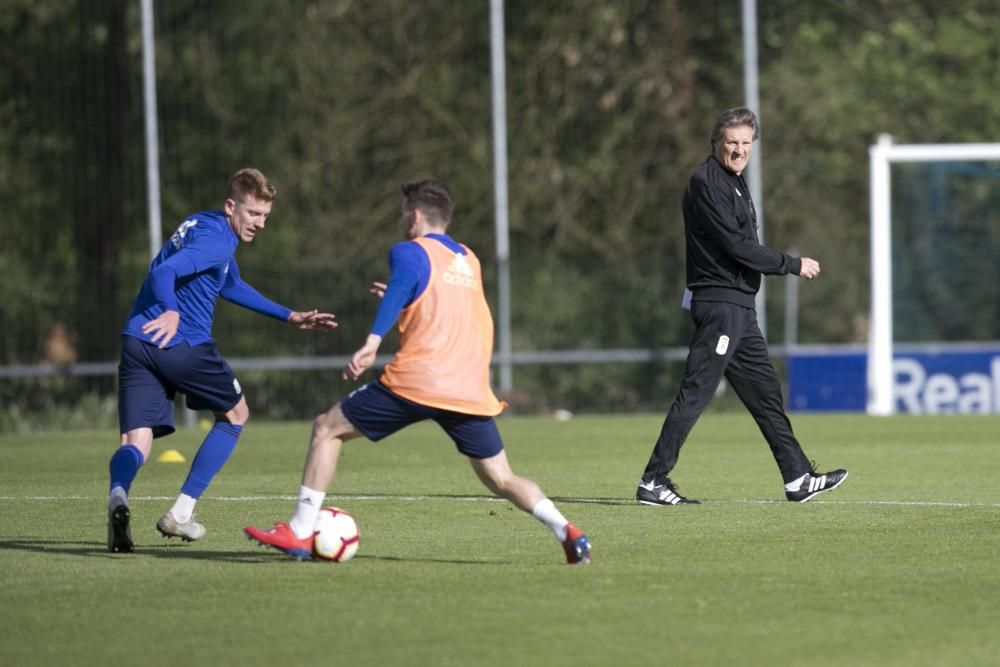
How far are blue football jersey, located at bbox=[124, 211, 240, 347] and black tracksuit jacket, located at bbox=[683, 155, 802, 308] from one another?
2982 mm

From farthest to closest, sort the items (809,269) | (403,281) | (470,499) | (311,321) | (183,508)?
(470,499)
(809,269)
(311,321)
(183,508)
(403,281)

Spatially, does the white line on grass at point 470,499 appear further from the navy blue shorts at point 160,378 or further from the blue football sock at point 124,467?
the blue football sock at point 124,467

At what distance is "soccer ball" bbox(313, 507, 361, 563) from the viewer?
28.1ft

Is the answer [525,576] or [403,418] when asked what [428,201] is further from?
[525,576]

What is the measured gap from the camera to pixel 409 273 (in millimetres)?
8211

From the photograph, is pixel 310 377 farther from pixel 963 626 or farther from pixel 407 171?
pixel 963 626

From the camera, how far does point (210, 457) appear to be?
9484 millimetres

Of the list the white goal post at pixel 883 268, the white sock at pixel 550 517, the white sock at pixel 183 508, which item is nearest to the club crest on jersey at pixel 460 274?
the white sock at pixel 550 517

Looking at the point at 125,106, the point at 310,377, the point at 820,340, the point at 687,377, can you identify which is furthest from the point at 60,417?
the point at 687,377

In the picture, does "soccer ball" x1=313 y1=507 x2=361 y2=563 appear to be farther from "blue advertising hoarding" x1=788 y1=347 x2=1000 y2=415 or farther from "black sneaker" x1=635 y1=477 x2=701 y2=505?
"blue advertising hoarding" x1=788 y1=347 x2=1000 y2=415

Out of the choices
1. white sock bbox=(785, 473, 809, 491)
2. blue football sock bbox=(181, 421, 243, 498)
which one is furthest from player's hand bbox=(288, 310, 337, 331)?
white sock bbox=(785, 473, 809, 491)

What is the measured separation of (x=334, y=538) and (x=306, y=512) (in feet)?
0.77

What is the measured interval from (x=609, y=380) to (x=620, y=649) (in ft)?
54.5

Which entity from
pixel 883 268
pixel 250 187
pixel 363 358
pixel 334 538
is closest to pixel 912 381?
pixel 883 268
